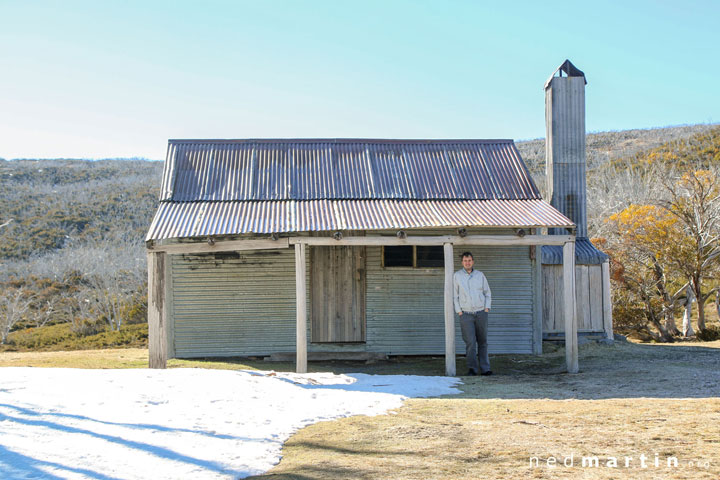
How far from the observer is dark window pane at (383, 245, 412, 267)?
1272 cm

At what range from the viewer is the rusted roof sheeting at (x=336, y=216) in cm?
1072

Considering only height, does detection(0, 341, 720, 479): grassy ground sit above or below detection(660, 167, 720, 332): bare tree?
below

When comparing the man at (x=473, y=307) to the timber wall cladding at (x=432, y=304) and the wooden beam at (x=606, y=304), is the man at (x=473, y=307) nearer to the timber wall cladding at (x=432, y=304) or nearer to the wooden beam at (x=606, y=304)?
the timber wall cladding at (x=432, y=304)

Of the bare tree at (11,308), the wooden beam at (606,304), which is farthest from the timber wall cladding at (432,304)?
the bare tree at (11,308)

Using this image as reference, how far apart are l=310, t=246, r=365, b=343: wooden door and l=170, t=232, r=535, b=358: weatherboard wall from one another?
0.14m

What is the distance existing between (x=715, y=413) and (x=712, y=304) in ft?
63.8

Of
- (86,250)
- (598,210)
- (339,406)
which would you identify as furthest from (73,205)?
(339,406)

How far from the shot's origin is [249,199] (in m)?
12.4

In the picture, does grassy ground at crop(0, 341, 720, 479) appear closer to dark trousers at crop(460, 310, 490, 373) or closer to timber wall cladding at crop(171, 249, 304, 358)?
dark trousers at crop(460, 310, 490, 373)

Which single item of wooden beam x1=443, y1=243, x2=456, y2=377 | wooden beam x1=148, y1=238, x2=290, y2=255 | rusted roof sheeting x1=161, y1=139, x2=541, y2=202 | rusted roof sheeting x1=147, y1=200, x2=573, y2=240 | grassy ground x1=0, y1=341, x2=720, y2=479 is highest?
→ rusted roof sheeting x1=161, y1=139, x2=541, y2=202

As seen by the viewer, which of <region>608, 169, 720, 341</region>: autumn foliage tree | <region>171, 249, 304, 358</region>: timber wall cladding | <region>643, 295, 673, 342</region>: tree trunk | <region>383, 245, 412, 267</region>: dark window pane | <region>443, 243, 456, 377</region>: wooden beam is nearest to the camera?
<region>443, 243, 456, 377</region>: wooden beam

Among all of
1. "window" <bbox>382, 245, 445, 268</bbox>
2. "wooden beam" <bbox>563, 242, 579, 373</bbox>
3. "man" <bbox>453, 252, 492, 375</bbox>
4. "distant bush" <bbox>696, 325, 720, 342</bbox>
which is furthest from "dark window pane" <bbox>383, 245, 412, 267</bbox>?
"distant bush" <bbox>696, 325, 720, 342</bbox>

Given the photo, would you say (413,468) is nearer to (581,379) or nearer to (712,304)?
(581,379)

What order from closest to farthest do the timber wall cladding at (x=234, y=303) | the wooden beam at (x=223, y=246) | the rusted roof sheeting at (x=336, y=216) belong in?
the wooden beam at (x=223, y=246) → the rusted roof sheeting at (x=336, y=216) → the timber wall cladding at (x=234, y=303)
